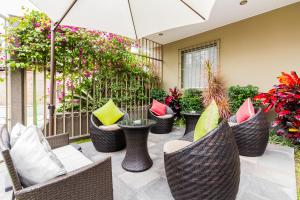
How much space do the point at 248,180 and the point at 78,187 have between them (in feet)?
6.62

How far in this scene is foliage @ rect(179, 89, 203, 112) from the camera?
Result: 466cm

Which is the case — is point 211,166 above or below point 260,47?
below

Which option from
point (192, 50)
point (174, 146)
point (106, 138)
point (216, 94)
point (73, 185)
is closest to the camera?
point (73, 185)

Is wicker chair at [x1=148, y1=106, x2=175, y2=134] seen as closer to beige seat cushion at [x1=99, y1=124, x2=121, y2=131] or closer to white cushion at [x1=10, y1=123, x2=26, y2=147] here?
beige seat cushion at [x1=99, y1=124, x2=121, y2=131]

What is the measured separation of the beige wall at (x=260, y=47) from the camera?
362cm

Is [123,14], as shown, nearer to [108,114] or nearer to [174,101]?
[108,114]

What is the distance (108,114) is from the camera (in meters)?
3.14

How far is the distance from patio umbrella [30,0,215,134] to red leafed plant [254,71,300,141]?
2.24m

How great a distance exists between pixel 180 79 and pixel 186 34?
1.56 m

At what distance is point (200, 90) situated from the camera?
4930 mm

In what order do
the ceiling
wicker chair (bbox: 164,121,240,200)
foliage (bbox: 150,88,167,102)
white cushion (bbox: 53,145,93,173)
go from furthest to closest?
foliage (bbox: 150,88,167,102)
the ceiling
white cushion (bbox: 53,145,93,173)
wicker chair (bbox: 164,121,240,200)

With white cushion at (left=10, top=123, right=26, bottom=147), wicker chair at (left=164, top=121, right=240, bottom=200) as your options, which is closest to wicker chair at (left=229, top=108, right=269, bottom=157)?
wicker chair at (left=164, top=121, right=240, bottom=200)

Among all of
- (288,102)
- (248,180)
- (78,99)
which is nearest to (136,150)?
(248,180)

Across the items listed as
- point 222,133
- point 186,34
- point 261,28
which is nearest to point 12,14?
point 222,133
